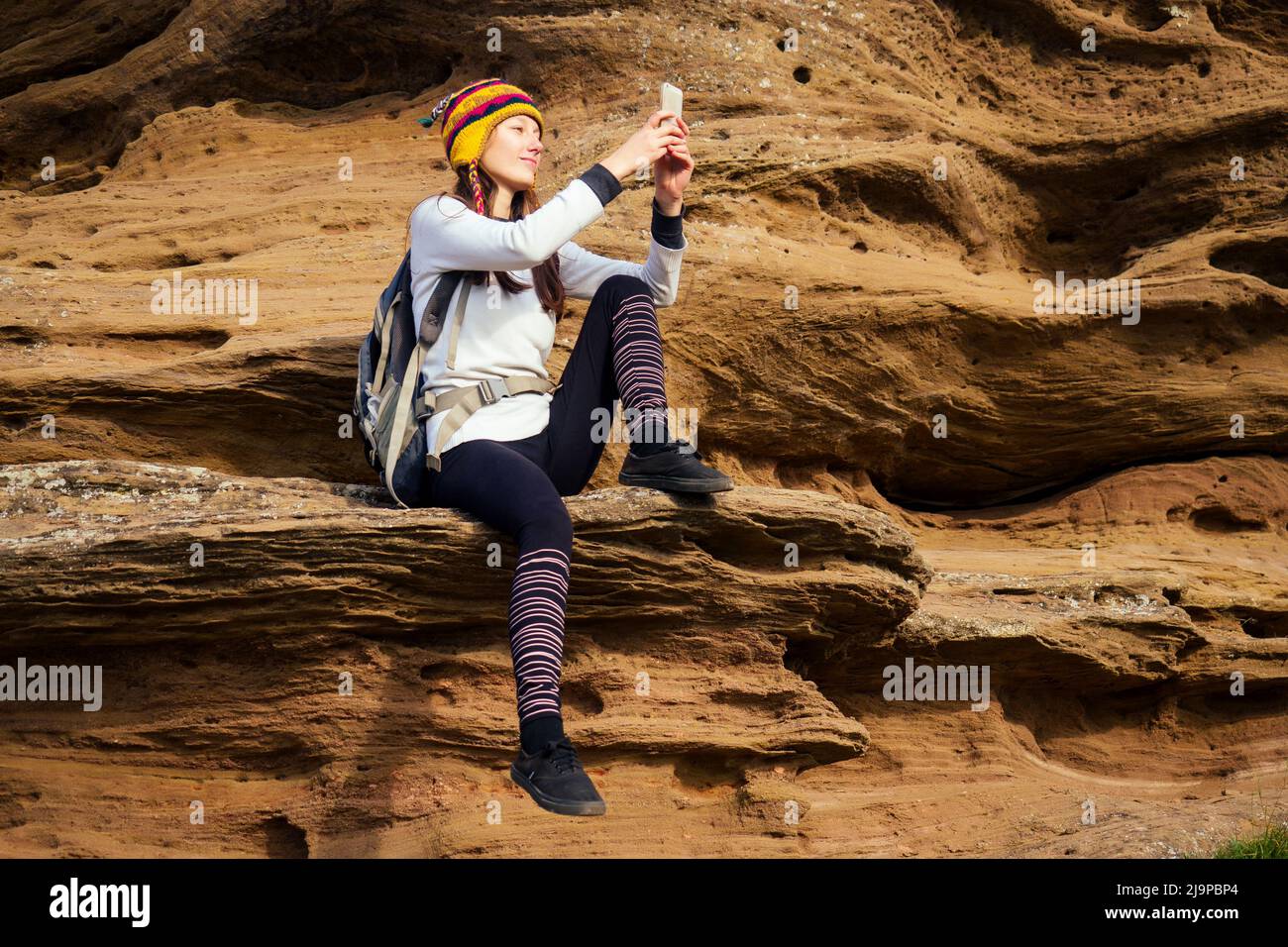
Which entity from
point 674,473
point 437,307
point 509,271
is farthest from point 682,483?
point 437,307

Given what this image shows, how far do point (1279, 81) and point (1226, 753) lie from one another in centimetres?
461

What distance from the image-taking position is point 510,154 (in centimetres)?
627

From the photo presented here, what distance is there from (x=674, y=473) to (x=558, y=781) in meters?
1.49

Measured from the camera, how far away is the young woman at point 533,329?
5684mm

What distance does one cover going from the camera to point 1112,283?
9188 mm

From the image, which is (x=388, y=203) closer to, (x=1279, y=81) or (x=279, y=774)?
(x=279, y=774)

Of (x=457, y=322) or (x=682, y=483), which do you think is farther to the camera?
(x=457, y=322)

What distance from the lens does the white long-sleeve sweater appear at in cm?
571

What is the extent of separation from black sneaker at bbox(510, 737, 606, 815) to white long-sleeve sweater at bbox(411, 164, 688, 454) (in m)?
1.45

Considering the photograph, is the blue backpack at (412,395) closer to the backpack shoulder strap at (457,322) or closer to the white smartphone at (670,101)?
the backpack shoulder strap at (457,322)

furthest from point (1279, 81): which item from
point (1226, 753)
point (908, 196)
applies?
point (1226, 753)

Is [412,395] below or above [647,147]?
below

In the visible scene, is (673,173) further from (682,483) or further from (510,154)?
(682,483)

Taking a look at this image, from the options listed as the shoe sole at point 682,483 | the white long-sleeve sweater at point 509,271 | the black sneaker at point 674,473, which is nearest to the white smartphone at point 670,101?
the white long-sleeve sweater at point 509,271
